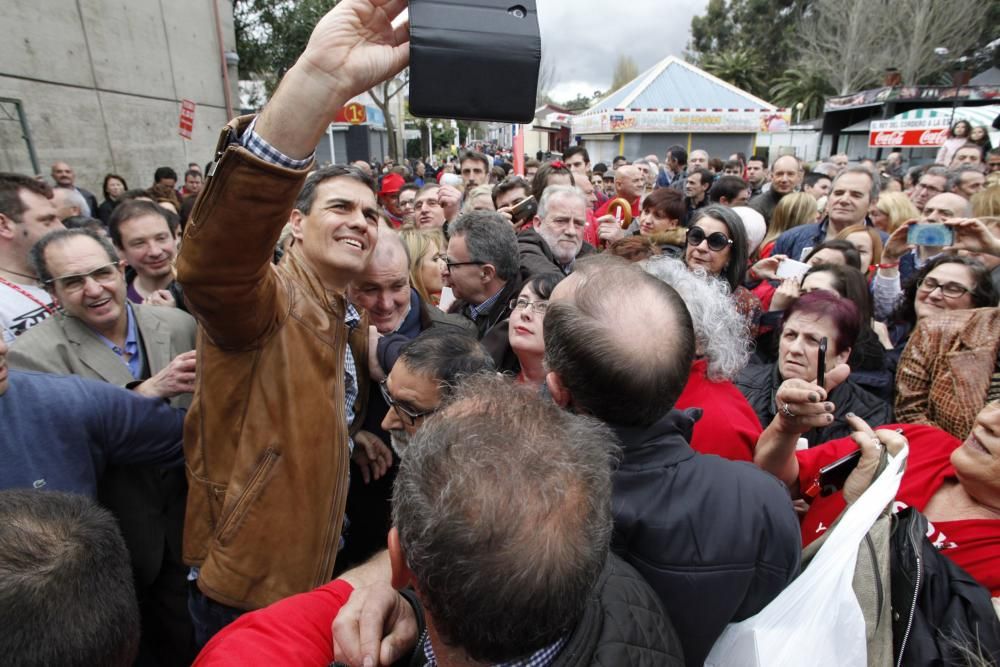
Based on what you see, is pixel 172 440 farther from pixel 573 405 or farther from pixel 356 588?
pixel 573 405

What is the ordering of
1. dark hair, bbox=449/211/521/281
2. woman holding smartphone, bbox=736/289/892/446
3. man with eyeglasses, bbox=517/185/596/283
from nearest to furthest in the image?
1. woman holding smartphone, bbox=736/289/892/446
2. dark hair, bbox=449/211/521/281
3. man with eyeglasses, bbox=517/185/596/283

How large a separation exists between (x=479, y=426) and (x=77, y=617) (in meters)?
0.71

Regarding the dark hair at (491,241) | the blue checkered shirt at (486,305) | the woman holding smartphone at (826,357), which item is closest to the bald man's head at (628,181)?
the dark hair at (491,241)

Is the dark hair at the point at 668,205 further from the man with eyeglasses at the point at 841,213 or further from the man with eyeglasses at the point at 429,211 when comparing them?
the man with eyeglasses at the point at 429,211

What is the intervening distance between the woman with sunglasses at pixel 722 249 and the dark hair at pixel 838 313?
0.71m

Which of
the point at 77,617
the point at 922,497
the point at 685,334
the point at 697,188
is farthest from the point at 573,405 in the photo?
the point at 697,188

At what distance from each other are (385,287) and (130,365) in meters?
1.13

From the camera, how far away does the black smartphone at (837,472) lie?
159 cm

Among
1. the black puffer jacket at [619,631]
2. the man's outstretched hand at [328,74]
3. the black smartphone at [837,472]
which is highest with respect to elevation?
the man's outstretched hand at [328,74]

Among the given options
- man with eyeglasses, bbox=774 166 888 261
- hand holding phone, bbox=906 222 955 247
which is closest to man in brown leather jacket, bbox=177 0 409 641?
hand holding phone, bbox=906 222 955 247

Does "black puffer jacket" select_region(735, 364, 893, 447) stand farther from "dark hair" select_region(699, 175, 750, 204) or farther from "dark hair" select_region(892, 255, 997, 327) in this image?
"dark hair" select_region(699, 175, 750, 204)

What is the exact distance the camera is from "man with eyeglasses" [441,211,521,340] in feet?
9.51

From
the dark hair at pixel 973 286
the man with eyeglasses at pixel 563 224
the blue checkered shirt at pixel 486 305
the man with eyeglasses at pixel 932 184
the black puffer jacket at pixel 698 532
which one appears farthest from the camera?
the man with eyeglasses at pixel 932 184

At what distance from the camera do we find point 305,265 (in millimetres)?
1696
